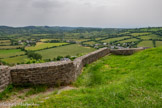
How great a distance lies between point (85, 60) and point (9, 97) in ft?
21.6

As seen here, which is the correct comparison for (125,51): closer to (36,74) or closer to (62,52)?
(36,74)

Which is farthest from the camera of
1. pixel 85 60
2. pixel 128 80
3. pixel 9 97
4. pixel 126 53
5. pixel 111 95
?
pixel 126 53

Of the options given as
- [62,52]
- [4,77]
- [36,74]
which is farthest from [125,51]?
[62,52]

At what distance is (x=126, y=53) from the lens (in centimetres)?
1492

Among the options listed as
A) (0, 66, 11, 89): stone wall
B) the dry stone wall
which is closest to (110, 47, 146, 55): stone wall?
the dry stone wall

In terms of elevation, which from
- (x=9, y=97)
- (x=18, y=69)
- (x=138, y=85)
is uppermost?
(x=18, y=69)

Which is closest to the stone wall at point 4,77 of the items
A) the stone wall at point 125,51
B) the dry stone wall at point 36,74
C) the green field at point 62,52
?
the dry stone wall at point 36,74

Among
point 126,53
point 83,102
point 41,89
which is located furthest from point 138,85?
point 126,53

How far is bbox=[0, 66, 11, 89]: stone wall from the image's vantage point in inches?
231

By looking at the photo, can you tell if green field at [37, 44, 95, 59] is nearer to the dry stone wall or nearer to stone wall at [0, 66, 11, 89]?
the dry stone wall

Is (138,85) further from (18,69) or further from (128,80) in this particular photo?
(18,69)

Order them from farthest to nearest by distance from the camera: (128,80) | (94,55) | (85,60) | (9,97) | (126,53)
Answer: (126,53)
(94,55)
(85,60)
(128,80)
(9,97)

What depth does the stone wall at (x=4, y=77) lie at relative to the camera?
5.86 m

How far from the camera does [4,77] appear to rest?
6031 mm
